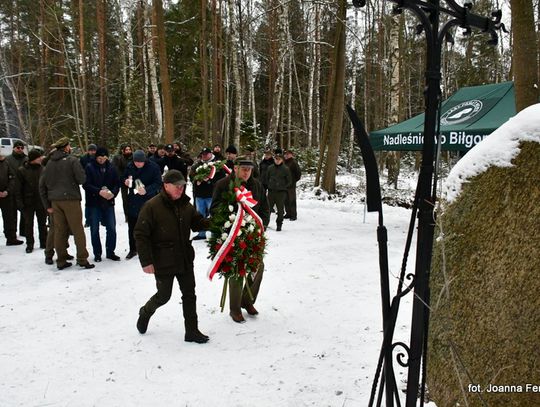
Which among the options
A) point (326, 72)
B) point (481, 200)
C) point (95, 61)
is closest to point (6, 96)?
point (95, 61)

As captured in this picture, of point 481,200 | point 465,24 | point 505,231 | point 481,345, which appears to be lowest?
point 481,345

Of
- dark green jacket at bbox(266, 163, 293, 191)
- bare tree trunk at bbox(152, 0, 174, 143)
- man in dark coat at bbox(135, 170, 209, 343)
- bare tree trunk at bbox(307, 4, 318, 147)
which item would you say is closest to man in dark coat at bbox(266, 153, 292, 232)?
dark green jacket at bbox(266, 163, 293, 191)

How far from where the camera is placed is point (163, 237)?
474 cm

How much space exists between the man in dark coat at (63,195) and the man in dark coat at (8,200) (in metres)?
2.21

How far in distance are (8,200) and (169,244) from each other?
20.4 feet

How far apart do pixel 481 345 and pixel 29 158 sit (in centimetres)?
863

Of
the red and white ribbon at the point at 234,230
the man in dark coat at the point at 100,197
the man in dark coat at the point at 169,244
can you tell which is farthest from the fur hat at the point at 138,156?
the red and white ribbon at the point at 234,230

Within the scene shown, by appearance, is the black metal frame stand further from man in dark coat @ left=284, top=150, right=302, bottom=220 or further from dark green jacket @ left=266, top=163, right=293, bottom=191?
man in dark coat @ left=284, top=150, right=302, bottom=220

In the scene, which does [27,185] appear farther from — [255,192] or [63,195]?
[255,192]

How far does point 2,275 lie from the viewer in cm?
733

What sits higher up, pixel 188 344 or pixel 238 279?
pixel 238 279

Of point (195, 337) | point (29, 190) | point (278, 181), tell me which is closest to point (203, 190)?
point (278, 181)

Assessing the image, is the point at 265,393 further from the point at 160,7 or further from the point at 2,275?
the point at 160,7

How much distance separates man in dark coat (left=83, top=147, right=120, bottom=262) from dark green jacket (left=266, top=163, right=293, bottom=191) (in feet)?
13.3
